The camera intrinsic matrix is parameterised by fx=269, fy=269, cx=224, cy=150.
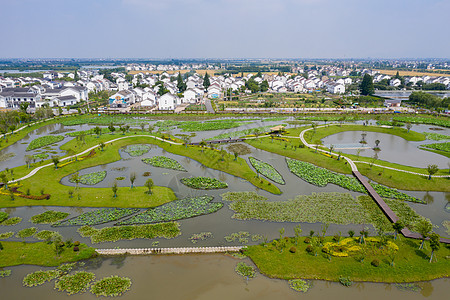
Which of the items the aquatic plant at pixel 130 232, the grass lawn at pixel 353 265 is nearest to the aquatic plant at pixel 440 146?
the grass lawn at pixel 353 265

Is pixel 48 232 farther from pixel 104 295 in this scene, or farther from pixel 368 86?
pixel 368 86


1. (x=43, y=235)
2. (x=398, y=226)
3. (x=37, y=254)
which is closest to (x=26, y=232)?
(x=43, y=235)

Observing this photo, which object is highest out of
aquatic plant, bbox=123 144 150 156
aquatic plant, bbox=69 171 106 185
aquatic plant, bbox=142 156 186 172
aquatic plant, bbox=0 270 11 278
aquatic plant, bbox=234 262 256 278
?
aquatic plant, bbox=123 144 150 156

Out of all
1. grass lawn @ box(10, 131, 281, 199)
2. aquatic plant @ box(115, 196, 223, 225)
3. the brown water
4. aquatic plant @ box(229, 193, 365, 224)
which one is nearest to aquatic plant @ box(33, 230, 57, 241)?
the brown water

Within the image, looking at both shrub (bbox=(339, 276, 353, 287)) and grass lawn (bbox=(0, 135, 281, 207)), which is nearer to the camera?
shrub (bbox=(339, 276, 353, 287))

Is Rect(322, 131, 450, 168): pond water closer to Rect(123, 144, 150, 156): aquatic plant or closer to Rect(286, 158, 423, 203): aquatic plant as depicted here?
Rect(286, 158, 423, 203): aquatic plant

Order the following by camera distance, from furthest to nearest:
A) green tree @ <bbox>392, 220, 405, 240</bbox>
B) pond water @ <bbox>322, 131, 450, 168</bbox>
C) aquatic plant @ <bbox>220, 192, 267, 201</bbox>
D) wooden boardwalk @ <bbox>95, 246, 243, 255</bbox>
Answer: pond water @ <bbox>322, 131, 450, 168</bbox> → aquatic plant @ <bbox>220, 192, 267, 201</bbox> → green tree @ <bbox>392, 220, 405, 240</bbox> → wooden boardwalk @ <bbox>95, 246, 243, 255</bbox>

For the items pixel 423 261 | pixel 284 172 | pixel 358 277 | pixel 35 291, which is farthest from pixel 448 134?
pixel 35 291

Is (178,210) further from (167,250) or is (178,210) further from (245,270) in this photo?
(245,270)
